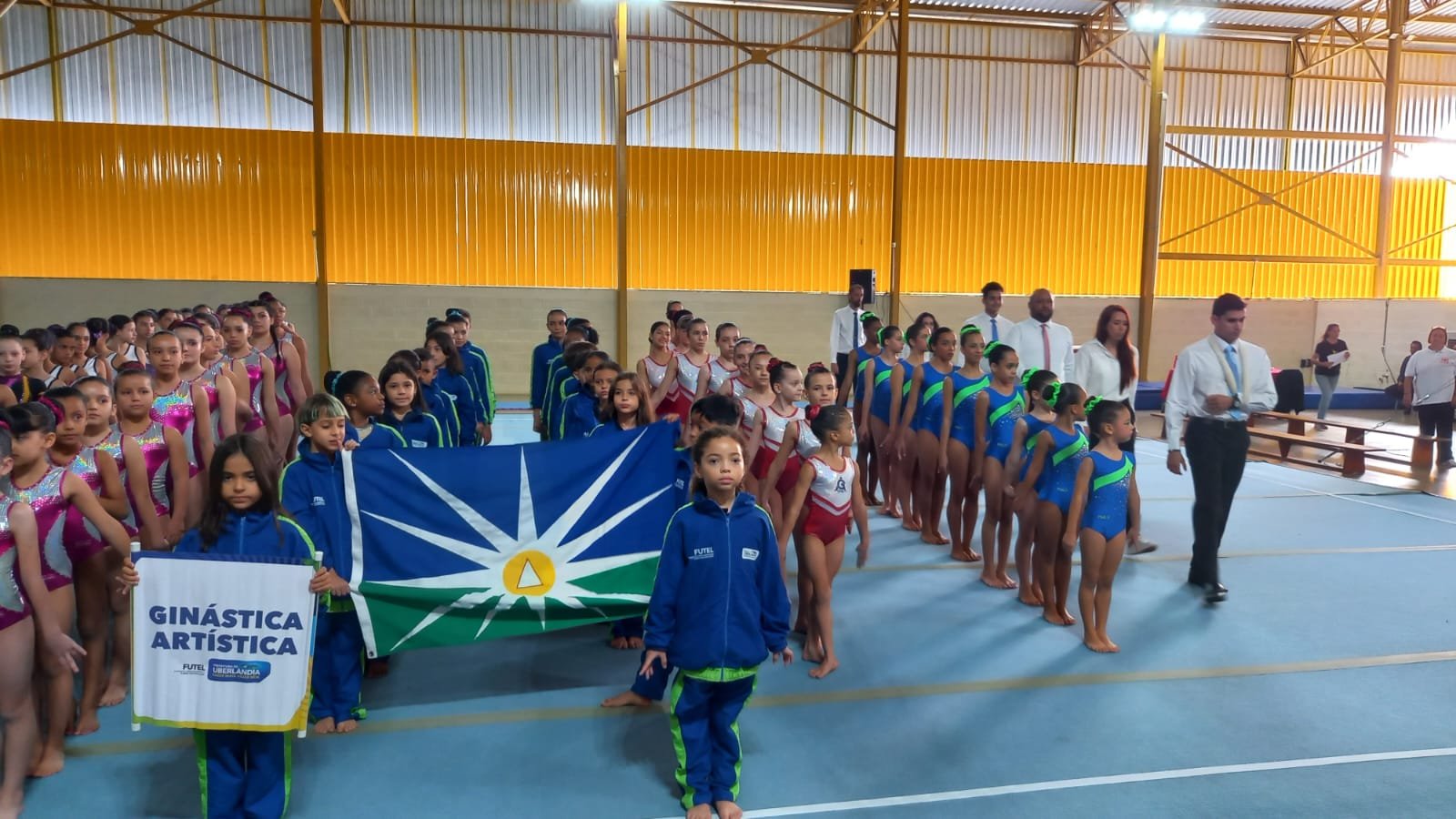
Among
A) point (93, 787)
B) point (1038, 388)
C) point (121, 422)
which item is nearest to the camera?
point (93, 787)

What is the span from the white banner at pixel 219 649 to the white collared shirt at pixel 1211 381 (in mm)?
4854

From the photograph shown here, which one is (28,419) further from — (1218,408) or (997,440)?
(1218,408)

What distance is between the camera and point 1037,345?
7.03 m

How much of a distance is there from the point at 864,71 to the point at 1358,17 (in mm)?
9093

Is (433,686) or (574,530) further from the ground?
(574,530)

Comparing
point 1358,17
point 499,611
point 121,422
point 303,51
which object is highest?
point 1358,17

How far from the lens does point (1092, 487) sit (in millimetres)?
4969

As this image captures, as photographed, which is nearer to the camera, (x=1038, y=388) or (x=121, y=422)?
(x=121, y=422)

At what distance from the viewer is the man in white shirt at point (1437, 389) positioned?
1085 centimetres

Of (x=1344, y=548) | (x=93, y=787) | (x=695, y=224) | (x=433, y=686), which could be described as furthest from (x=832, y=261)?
(x=93, y=787)

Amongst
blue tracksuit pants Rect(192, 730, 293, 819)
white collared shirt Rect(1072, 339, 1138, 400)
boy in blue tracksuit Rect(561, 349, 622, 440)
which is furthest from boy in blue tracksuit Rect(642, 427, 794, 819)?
white collared shirt Rect(1072, 339, 1138, 400)

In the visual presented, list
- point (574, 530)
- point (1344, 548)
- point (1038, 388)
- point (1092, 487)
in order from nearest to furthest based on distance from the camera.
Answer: point (574, 530), point (1092, 487), point (1038, 388), point (1344, 548)

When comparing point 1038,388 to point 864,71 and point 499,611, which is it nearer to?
point 499,611

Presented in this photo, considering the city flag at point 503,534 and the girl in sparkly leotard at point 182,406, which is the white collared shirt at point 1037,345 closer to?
the city flag at point 503,534
